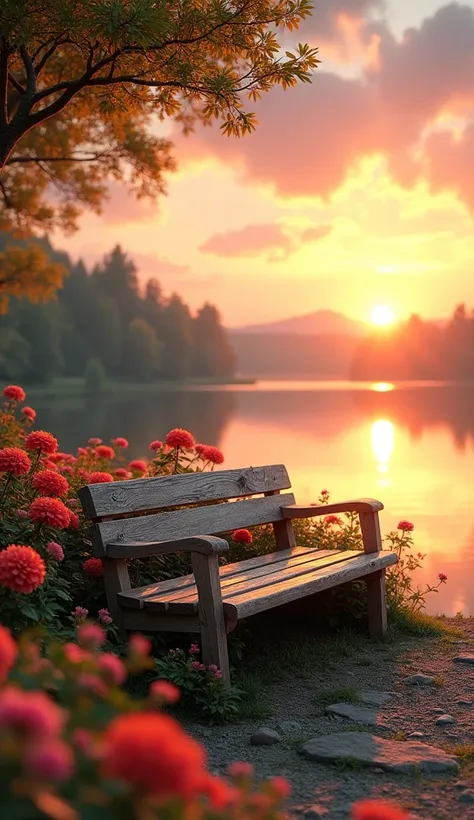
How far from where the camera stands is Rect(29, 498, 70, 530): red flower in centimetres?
379

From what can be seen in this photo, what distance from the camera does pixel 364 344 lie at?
68625 mm

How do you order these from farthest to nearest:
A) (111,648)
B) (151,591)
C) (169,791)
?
(151,591)
(111,648)
(169,791)

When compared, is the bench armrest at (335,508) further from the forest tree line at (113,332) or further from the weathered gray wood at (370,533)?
the forest tree line at (113,332)

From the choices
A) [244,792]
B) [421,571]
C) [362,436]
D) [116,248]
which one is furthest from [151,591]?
[116,248]

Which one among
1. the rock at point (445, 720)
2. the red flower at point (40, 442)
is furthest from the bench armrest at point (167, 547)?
the rock at point (445, 720)

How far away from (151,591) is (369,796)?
1.63 meters

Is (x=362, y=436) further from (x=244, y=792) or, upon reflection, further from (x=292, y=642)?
(x=244, y=792)

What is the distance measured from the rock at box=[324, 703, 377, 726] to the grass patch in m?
0.07

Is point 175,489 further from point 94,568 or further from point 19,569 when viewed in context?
point 19,569

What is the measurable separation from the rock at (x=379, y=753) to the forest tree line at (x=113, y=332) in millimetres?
41786

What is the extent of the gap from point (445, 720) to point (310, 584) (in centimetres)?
96

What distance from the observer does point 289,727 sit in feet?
12.9

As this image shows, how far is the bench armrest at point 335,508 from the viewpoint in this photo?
5.52 m

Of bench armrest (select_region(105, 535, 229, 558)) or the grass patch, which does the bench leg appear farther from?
bench armrest (select_region(105, 535, 229, 558))
